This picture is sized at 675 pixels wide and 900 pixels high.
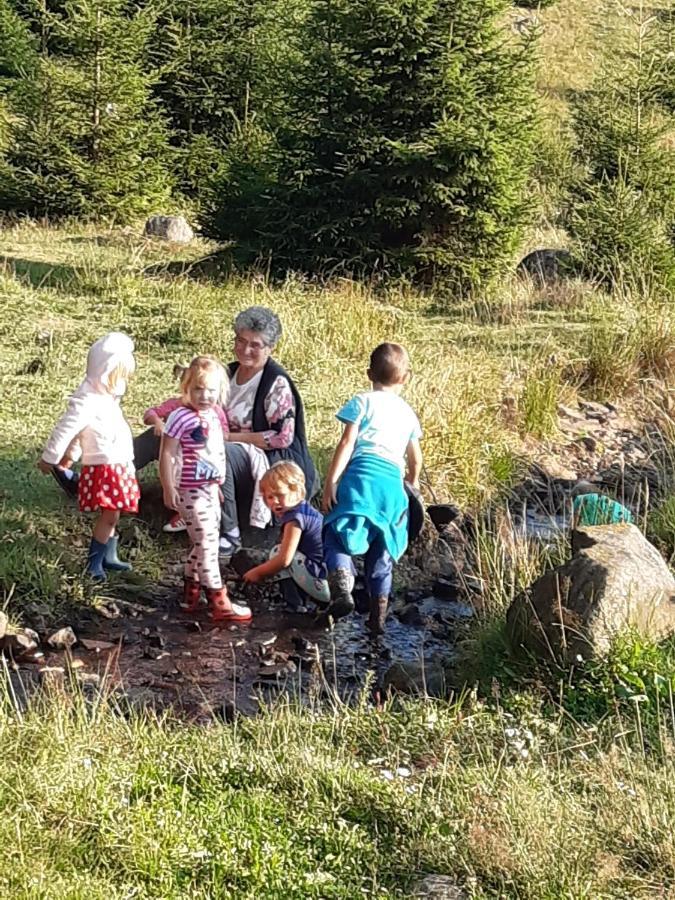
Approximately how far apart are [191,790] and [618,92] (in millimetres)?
13219

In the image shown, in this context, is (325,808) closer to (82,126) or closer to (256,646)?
(256,646)

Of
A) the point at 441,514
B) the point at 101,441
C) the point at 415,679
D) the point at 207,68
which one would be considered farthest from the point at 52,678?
the point at 207,68

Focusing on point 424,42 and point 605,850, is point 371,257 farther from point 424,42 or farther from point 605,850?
point 605,850

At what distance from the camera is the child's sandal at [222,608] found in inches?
231

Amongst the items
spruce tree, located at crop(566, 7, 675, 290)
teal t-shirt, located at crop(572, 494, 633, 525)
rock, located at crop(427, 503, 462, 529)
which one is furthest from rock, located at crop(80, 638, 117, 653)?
spruce tree, located at crop(566, 7, 675, 290)

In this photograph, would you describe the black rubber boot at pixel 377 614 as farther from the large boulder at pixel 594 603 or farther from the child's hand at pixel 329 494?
the large boulder at pixel 594 603

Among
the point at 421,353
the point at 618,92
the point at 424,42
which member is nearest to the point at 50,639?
the point at 421,353

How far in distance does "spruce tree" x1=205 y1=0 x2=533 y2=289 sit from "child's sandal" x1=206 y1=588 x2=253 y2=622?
8.23m

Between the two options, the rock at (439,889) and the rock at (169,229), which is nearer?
the rock at (439,889)

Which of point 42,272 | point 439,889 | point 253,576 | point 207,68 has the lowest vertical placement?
point 439,889

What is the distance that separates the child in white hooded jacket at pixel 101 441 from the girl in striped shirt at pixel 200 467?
30 cm

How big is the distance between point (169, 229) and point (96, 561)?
12.4m

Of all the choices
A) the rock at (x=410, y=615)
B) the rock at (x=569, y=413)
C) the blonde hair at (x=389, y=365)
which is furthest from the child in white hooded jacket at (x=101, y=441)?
the rock at (x=569, y=413)

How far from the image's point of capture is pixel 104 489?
5.93 metres
